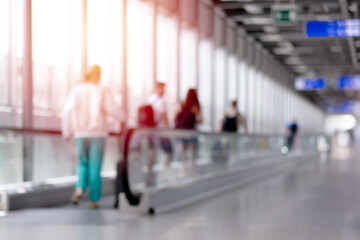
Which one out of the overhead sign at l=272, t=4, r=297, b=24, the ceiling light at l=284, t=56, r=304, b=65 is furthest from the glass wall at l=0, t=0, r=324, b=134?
the ceiling light at l=284, t=56, r=304, b=65

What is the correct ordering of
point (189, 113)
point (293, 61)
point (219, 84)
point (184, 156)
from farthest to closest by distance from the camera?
point (293, 61)
point (219, 84)
point (189, 113)
point (184, 156)

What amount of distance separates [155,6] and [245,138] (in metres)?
3.49

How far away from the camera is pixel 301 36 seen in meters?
25.5

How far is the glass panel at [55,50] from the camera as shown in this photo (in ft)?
32.8

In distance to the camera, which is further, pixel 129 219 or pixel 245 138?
pixel 245 138

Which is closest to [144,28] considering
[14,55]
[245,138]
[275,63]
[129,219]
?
[245,138]

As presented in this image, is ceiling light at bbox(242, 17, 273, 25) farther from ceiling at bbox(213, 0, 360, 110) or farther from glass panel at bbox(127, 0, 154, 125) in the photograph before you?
glass panel at bbox(127, 0, 154, 125)

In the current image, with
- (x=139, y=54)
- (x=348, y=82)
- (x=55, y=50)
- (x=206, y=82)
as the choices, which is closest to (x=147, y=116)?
(x=55, y=50)

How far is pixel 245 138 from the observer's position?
1440 centimetres

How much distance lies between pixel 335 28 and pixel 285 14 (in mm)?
1921

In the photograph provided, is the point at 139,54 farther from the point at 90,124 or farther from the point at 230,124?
the point at 90,124

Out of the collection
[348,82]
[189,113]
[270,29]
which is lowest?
[189,113]

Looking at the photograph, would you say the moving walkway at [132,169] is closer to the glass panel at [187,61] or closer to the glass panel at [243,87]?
the glass panel at [187,61]

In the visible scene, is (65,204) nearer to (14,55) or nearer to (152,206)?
(152,206)
